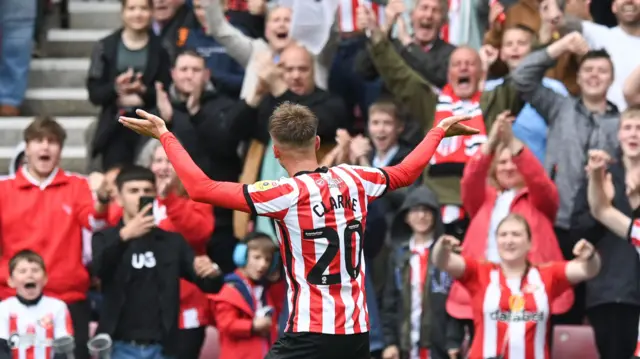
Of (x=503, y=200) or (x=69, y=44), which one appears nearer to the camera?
(x=503, y=200)

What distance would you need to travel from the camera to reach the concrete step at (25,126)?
13273mm

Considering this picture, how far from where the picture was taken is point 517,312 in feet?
32.8

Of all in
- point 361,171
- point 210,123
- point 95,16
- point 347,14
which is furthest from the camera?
point 95,16

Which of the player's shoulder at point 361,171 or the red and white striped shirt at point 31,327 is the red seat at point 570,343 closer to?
the player's shoulder at point 361,171

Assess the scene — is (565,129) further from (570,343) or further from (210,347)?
(210,347)

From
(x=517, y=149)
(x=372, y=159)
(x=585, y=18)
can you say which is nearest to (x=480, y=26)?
(x=585, y=18)

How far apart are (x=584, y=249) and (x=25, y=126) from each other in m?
5.41

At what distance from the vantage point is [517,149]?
400 inches

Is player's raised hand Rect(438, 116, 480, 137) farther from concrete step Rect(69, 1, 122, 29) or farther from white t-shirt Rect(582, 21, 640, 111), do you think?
concrete step Rect(69, 1, 122, 29)

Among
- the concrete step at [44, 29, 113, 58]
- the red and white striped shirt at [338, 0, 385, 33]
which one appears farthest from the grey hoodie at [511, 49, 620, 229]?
the concrete step at [44, 29, 113, 58]

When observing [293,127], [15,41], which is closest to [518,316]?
[293,127]

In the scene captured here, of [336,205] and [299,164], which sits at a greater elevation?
[299,164]

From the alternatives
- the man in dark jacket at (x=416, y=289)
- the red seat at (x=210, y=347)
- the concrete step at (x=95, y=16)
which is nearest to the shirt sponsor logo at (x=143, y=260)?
the red seat at (x=210, y=347)

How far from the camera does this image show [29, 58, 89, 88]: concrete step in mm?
13977
